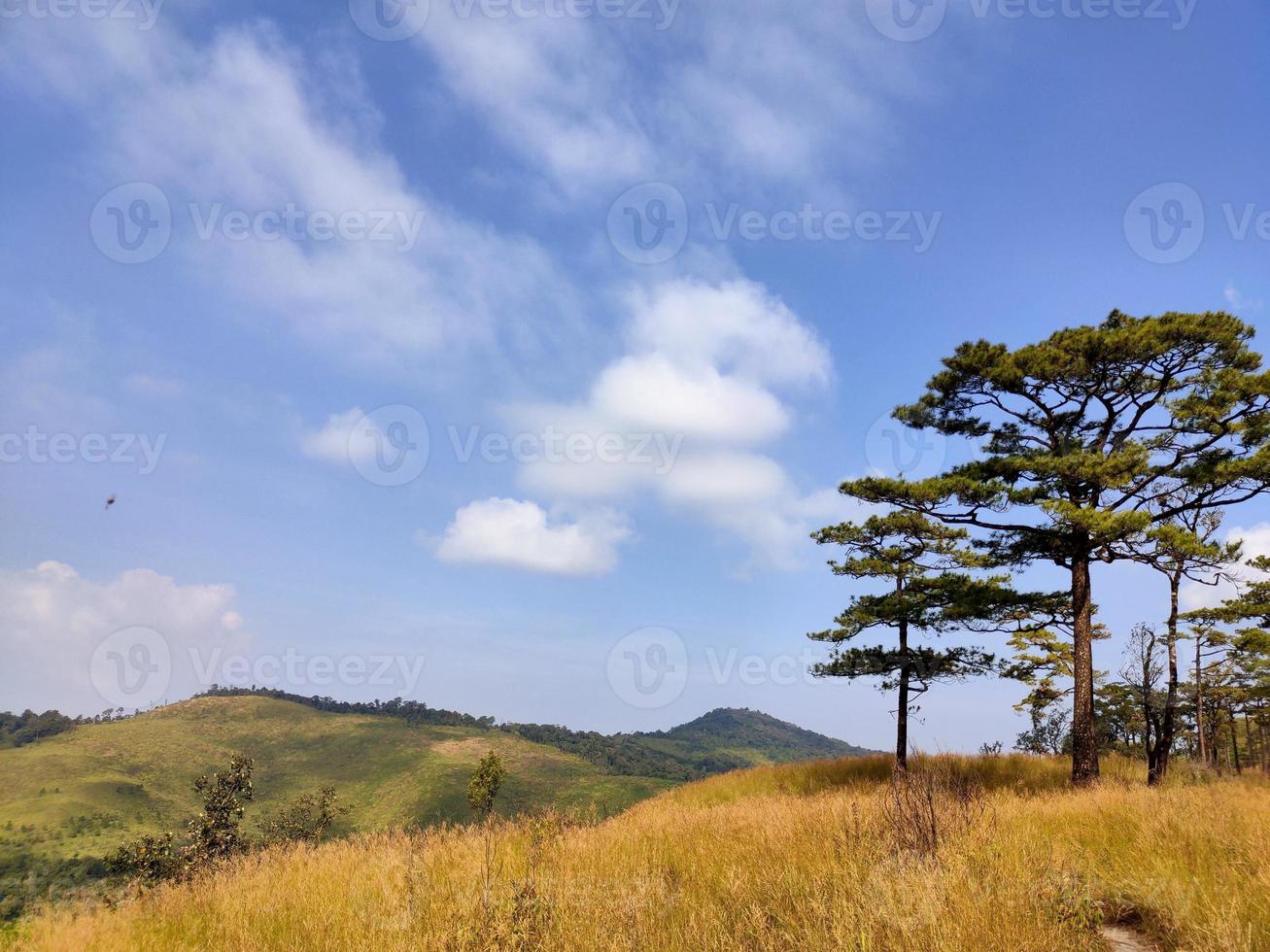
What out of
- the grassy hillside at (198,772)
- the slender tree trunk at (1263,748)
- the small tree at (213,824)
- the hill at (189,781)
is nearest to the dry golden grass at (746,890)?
the slender tree trunk at (1263,748)

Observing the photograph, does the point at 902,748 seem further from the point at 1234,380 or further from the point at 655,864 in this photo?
the point at 655,864

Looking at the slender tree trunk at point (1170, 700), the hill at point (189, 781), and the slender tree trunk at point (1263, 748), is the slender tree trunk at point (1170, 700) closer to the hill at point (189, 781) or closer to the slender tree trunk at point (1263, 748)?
the slender tree trunk at point (1263, 748)

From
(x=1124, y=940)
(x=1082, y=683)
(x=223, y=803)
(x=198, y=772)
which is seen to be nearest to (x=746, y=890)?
(x=1124, y=940)

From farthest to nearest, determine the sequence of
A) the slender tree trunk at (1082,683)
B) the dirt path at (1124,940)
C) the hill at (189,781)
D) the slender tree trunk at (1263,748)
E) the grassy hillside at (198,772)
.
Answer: the grassy hillside at (198,772), the hill at (189,781), the slender tree trunk at (1263,748), the slender tree trunk at (1082,683), the dirt path at (1124,940)

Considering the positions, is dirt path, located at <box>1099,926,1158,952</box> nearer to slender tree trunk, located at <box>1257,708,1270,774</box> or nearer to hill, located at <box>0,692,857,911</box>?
slender tree trunk, located at <box>1257,708,1270,774</box>

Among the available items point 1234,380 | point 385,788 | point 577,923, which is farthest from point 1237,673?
point 385,788

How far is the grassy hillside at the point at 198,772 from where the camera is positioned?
122750 millimetres

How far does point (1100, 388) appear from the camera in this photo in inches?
631

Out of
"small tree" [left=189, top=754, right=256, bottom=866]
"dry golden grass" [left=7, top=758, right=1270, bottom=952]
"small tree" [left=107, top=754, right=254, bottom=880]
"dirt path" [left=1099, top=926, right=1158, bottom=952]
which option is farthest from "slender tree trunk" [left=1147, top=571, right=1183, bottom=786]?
"small tree" [left=189, top=754, right=256, bottom=866]

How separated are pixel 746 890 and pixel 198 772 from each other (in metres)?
202

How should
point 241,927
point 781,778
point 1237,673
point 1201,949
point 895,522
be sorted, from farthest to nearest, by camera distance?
point 1237,673
point 781,778
point 895,522
point 241,927
point 1201,949

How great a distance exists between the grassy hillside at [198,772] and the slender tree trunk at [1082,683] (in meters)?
113

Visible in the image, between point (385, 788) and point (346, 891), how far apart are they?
613ft

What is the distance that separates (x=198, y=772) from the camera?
15812cm
